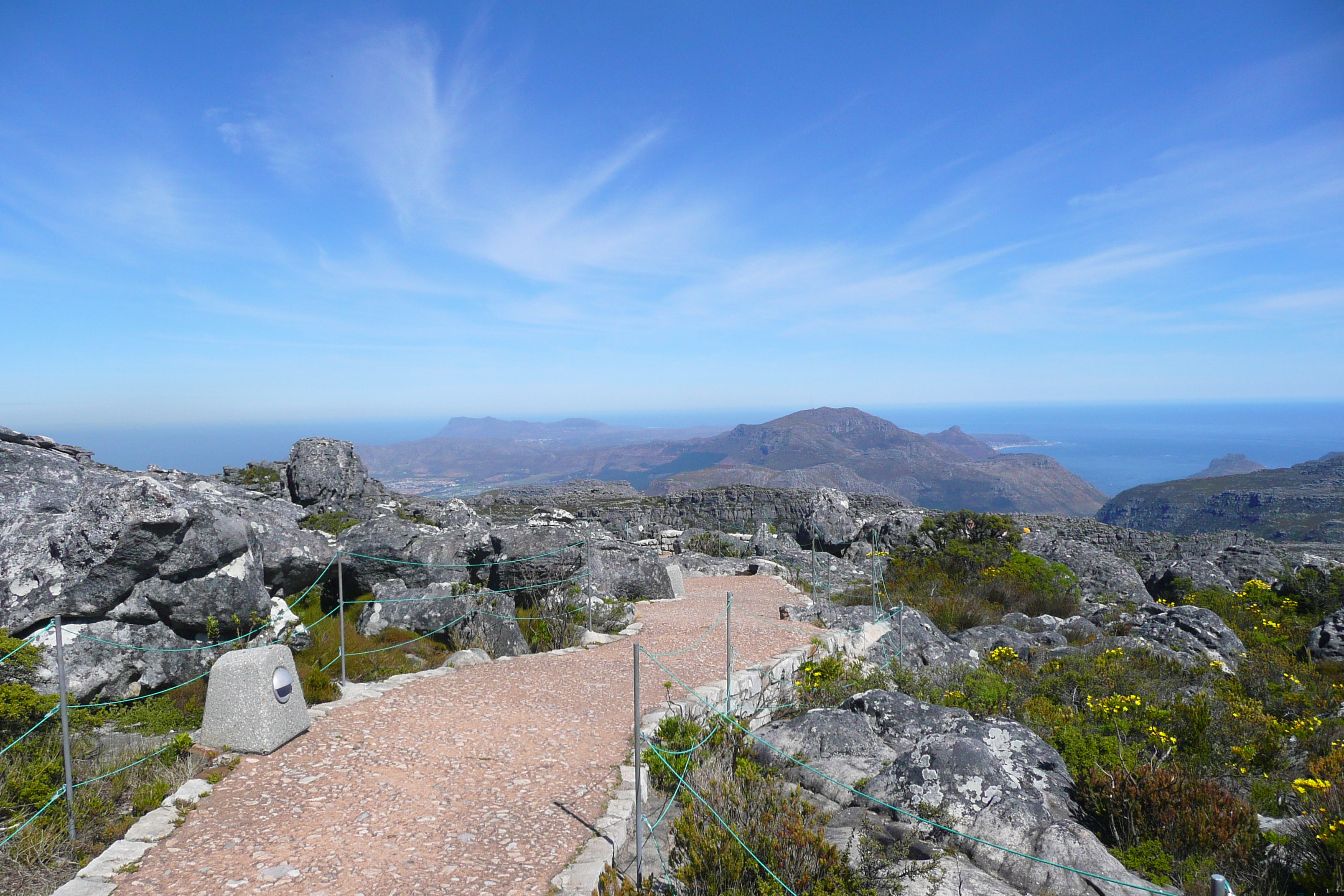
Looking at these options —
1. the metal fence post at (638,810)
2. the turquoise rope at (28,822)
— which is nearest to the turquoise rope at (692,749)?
the metal fence post at (638,810)

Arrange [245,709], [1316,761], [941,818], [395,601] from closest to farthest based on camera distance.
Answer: [941,818] → [1316,761] → [245,709] → [395,601]

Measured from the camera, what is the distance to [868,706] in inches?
272

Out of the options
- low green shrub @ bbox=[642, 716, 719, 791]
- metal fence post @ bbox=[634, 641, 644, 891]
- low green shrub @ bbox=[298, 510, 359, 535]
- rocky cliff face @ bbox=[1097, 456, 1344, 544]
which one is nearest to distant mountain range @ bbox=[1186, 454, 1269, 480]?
rocky cliff face @ bbox=[1097, 456, 1344, 544]

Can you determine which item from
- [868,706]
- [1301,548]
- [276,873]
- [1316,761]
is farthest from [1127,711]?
[1301,548]

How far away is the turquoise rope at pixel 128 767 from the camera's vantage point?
15.5 ft

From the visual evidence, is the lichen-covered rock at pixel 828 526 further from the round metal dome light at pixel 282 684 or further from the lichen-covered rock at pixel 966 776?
the round metal dome light at pixel 282 684

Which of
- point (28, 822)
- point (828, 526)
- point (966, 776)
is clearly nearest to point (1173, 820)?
point (966, 776)

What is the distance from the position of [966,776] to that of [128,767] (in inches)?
275

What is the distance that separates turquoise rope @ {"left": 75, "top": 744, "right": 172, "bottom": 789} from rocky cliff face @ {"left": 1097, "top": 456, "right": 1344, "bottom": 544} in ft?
190

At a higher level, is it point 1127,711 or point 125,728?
point 125,728

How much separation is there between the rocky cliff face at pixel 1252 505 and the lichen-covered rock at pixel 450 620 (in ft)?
177

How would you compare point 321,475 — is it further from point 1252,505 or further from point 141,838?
point 1252,505

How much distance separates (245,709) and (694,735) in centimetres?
437

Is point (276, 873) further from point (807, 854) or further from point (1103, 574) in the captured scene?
point (1103, 574)
